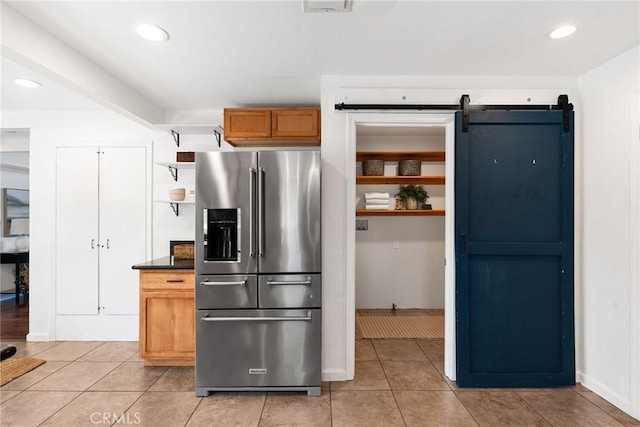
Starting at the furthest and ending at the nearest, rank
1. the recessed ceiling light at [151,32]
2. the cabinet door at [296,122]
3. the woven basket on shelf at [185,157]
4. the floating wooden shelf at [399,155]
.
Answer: the floating wooden shelf at [399,155] → the woven basket on shelf at [185,157] → the cabinet door at [296,122] → the recessed ceiling light at [151,32]

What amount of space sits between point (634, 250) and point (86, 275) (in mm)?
5011

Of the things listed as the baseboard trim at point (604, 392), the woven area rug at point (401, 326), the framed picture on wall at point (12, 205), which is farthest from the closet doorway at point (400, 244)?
the framed picture on wall at point (12, 205)

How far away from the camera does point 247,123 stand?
325cm

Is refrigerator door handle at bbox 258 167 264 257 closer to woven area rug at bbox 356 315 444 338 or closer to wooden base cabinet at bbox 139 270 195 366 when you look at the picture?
wooden base cabinet at bbox 139 270 195 366

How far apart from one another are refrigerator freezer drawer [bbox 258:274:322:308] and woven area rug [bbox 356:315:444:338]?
1.54 m

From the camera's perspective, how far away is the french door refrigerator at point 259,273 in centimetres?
251

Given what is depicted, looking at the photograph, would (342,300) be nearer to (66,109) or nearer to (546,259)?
(546,259)

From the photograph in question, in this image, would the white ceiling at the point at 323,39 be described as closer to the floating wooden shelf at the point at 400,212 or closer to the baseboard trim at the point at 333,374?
the floating wooden shelf at the point at 400,212

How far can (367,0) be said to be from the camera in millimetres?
1756

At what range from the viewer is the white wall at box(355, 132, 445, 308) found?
4715mm

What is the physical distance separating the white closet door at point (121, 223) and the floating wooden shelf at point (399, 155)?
2692 mm

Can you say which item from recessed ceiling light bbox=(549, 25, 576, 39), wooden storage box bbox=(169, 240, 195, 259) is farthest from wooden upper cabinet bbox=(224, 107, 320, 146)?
recessed ceiling light bbox=(549, 25, 576, 39)

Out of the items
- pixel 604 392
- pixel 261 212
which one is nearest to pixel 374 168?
pixel 261 212

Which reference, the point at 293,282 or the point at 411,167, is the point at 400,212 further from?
the point at 293,282
